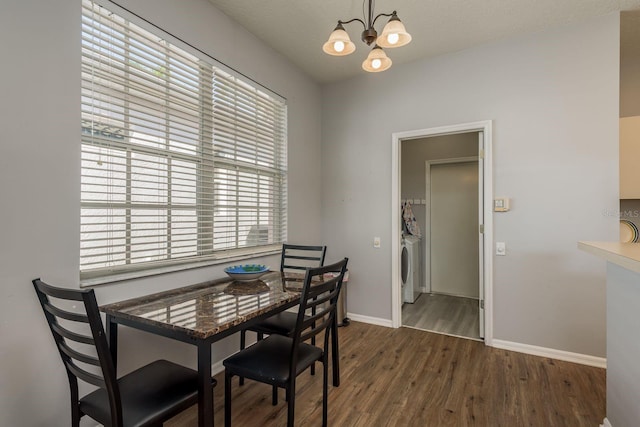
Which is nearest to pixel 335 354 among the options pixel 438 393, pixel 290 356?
pixel 290 356

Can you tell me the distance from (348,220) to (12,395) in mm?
3000

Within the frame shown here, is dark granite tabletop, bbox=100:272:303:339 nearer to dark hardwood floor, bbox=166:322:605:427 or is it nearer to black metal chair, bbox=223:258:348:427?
black metal chair, bbox=223:258:348:427

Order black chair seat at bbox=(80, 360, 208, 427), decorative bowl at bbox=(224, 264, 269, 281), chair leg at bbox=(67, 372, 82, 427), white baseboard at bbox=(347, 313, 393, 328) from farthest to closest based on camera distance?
white baseboard at bbox=(347, 313, 393, 328) → decorative bowl at bbox=(224, 264, 269, 281) → chair leg at bbox=(67, 372, 82, 427) → black chair seat at bbox=(80, 360, 208, 427)

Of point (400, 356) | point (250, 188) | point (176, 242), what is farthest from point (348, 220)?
point (176, 242)

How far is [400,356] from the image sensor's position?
2.72 m

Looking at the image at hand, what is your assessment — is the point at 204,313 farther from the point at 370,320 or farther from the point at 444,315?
the point at 444,315

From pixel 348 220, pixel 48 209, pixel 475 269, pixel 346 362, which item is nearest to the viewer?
pixel 48 209

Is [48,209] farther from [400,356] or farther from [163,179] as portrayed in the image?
[400,356]

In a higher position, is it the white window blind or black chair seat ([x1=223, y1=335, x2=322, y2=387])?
the white window blind

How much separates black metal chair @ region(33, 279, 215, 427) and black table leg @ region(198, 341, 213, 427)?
48mm

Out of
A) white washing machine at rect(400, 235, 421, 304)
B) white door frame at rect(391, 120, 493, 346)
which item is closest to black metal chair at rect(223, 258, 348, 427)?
white door frame at rect(391, 120, 493, 346)

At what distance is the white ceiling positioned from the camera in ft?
7.85

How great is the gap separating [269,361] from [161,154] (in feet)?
4.93

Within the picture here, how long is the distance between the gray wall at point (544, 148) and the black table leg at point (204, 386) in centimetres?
248
